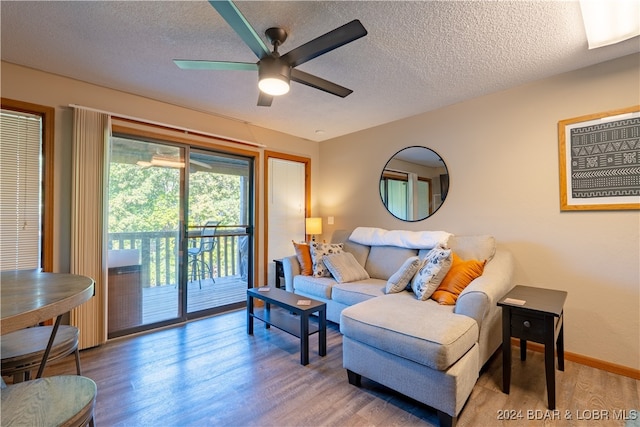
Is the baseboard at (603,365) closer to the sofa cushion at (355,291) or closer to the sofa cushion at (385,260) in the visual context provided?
the sofa cushion at (385,260)

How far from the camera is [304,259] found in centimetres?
352

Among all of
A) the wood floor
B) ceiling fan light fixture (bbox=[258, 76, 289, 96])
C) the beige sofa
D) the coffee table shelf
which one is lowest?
the wood floor

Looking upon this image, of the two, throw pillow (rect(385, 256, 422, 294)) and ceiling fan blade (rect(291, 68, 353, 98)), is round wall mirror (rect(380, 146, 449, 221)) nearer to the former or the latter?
throw pillow (rect(385, 256, 422, 294))

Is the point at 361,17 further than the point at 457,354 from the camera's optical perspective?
Yes

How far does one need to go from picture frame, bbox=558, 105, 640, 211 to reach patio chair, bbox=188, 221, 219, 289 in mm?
3644

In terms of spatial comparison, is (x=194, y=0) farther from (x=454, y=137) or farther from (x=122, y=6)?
(x=454, y=137)

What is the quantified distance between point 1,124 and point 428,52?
3.47 m

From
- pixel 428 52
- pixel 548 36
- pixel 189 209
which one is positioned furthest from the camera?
pixel 189 209

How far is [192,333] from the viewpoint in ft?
9.89

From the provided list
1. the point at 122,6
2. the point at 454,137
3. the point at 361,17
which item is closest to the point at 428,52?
the point at 361,17

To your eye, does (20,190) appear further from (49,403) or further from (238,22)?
(238,22)

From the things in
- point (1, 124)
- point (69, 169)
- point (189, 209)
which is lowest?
point (189, 209)

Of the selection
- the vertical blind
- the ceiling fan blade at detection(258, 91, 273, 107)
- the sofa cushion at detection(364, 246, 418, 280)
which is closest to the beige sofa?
the sofa cushion at detection(364, 246, 418, 280)

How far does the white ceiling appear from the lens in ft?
5.71
